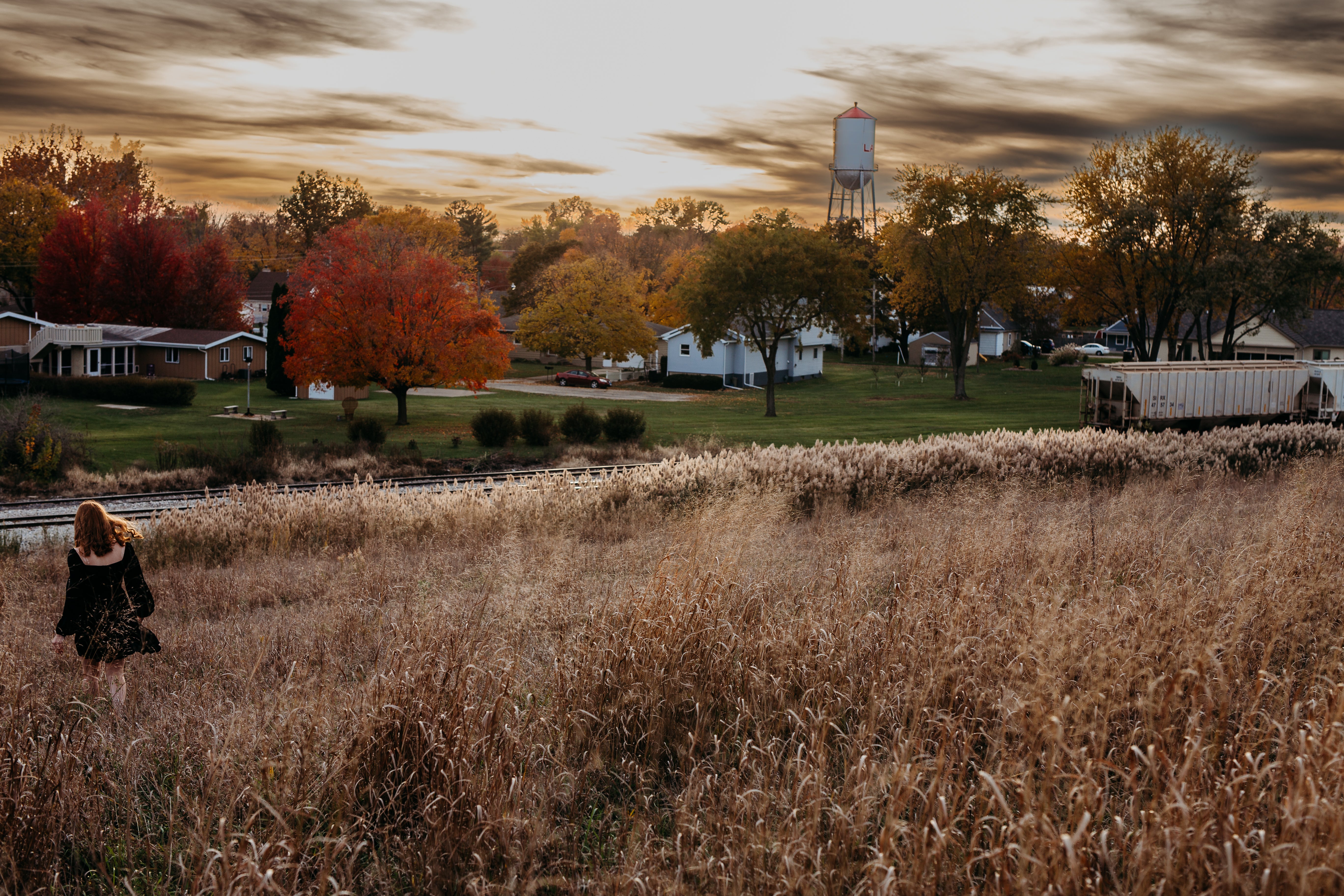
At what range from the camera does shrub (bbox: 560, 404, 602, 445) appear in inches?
1405

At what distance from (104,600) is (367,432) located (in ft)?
90.0

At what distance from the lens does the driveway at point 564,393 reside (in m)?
56.2

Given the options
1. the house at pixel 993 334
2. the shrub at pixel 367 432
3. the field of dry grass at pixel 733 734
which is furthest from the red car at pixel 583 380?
the field of dry grass at pixel 733 734

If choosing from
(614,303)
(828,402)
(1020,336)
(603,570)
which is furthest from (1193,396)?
(1020,336)

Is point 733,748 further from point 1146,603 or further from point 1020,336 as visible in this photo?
point 1020,336

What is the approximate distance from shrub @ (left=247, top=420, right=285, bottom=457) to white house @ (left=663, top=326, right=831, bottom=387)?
3567 cm

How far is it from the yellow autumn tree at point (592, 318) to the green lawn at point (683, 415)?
4385 mm

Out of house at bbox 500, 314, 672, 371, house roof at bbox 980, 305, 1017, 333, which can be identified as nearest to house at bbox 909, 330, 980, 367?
house roof at bbox 980, 305, 1017, 333

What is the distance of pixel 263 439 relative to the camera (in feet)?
101

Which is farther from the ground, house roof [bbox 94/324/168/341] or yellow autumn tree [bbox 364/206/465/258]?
yellow autumn tree [bbox 364/206/465/258]

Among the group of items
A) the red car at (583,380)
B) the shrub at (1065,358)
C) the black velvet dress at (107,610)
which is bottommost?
the black velvet dress at (107,610)

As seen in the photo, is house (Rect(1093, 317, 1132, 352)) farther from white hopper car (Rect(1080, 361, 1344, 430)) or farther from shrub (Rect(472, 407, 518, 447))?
shrub (Rect(472, 407, 518, 447))

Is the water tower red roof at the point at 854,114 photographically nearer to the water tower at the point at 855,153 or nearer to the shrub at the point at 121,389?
the water tower at the point at 855,153

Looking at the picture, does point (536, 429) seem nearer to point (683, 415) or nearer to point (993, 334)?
point (683, 415)
